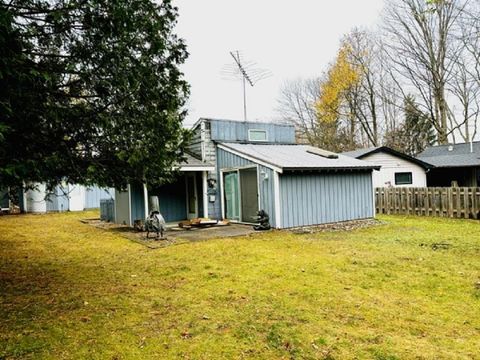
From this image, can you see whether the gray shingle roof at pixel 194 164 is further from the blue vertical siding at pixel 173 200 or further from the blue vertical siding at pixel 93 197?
the blue vertical siding at pixel 93 197

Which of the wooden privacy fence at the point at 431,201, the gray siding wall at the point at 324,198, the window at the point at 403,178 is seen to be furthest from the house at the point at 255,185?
the window at the point at 403,178

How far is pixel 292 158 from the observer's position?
12.8 metres

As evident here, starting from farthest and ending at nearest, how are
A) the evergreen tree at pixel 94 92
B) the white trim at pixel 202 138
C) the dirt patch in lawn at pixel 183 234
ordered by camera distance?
1. the white trim at pixel 202 138
2. the dirt patch in lawn at pixel 183 234
3. the evergreen tree at pixel 94 92

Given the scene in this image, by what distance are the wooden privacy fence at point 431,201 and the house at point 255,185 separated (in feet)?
9.51

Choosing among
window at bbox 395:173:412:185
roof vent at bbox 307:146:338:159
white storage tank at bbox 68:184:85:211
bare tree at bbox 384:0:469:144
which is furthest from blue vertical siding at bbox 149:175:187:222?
bare tree at bbox 384:0:469:144

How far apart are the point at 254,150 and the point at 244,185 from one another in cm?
160

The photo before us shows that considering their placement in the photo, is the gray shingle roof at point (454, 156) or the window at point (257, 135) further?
the gray shingle roof at point (454, 156)

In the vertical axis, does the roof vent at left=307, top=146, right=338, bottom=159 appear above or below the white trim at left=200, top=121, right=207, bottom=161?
below

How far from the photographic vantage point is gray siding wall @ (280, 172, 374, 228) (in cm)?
1155

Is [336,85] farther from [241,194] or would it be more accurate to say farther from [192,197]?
[241,194]

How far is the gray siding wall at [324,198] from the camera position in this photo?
11.6 meters

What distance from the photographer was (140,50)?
5188 millimetres

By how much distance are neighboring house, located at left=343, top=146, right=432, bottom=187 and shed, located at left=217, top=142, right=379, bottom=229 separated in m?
6.02

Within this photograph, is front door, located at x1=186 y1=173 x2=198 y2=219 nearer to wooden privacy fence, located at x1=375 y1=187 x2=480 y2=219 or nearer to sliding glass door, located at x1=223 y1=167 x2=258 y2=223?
sliding glass door, located at x1=223 y1=167 x2=258 y2=223
